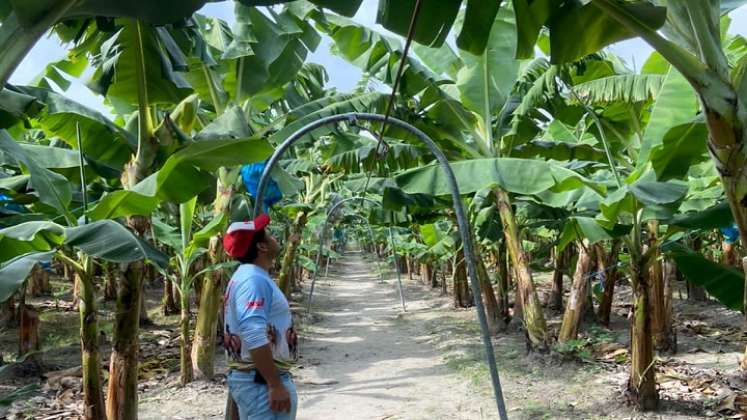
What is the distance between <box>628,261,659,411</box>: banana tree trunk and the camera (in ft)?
15.3

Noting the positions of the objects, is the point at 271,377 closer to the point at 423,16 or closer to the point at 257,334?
the point at 257,334

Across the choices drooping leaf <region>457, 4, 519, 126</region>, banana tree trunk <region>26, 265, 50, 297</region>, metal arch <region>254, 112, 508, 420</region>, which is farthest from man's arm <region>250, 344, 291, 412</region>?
banana tree trunk <region>26, 265, 50, 297</region>

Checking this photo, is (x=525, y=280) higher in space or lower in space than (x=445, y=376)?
higher

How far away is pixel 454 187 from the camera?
152 inches

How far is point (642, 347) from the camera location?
4688 mm

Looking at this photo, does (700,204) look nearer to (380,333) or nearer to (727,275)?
(727,275)

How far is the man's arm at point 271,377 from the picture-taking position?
2.79 metres

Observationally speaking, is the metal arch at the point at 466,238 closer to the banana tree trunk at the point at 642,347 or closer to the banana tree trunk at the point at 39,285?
the banana tree trunk at the point at 642,347

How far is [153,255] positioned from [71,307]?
10.2m

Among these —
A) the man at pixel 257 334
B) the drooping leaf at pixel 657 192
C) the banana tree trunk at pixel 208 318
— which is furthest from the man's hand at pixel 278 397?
the banana tree trunk at pixel 208 318

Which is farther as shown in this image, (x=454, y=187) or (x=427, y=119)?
(x=427, y=119)

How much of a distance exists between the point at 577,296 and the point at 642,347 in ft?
7.30

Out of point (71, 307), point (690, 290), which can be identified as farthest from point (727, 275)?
point (71, 307)

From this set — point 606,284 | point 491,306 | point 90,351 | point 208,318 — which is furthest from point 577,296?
point 90,351
